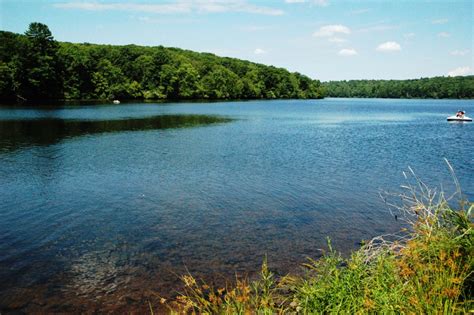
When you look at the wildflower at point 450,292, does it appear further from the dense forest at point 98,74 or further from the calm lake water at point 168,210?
the dense forest at point 98,74

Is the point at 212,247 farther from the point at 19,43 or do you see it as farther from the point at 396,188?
the point at 19,43

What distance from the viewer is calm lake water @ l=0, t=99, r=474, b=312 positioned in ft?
35.6

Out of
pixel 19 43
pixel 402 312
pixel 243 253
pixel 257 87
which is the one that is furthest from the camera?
pixel 257 87

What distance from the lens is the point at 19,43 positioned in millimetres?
98312

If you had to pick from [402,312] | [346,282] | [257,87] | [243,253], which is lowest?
[243,253]

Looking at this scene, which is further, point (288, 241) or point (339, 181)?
point (339, 181)

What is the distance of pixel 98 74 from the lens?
122 metres

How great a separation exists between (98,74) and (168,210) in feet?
384

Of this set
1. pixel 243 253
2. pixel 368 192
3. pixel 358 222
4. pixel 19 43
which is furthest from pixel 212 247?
pixel 19 43

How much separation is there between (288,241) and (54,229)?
9080 mm

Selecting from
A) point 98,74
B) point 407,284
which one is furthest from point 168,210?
point 98,74

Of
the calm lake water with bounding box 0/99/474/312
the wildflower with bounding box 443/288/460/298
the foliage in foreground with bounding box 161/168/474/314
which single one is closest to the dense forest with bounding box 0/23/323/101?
the calm lake water with bounding box 0/99/474/312

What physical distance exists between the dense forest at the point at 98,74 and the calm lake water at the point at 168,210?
73.8m

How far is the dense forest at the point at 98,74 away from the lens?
9725 cm
